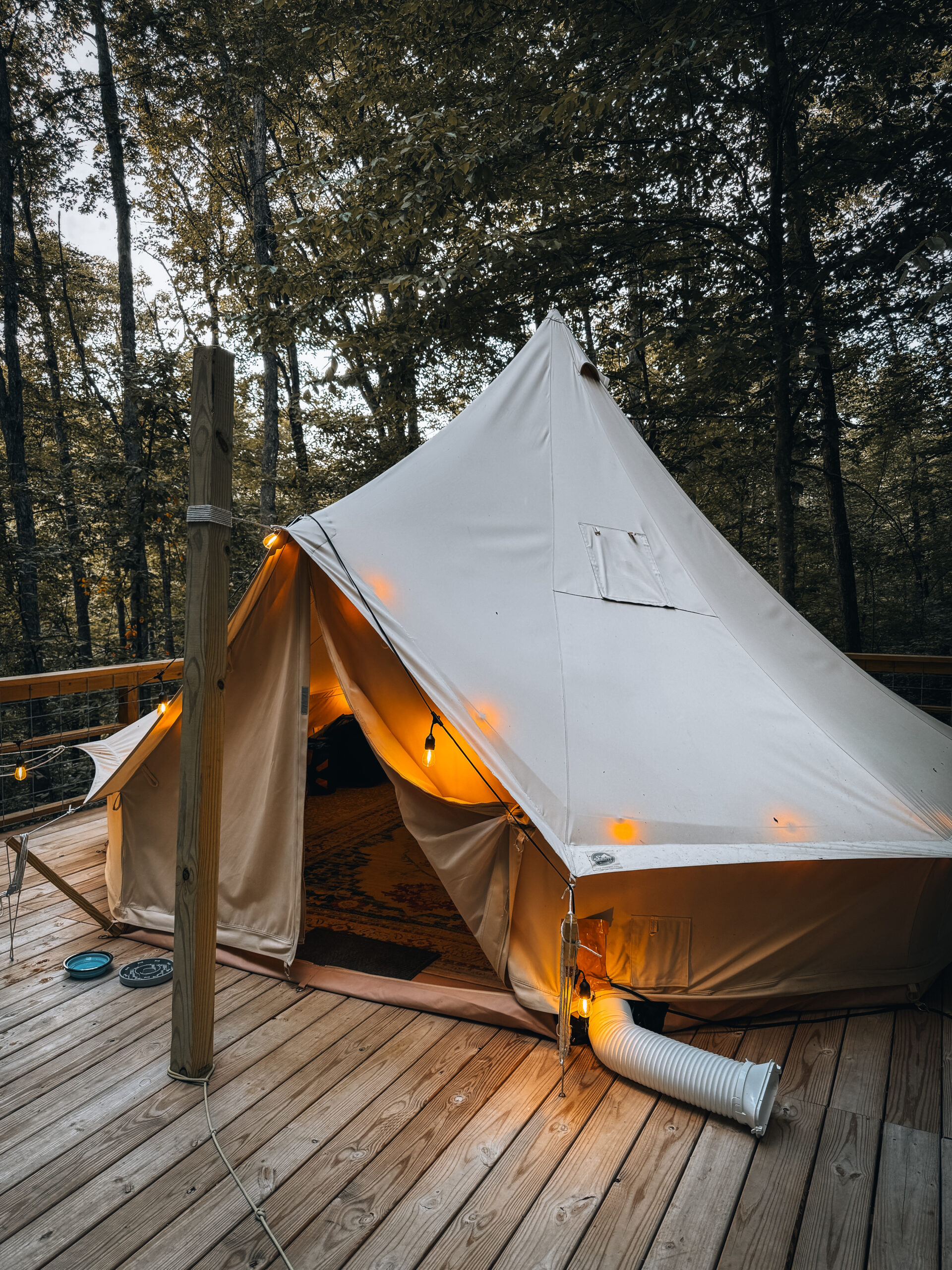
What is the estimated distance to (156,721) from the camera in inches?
108

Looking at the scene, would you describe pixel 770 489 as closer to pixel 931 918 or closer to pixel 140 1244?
pixel 931 918

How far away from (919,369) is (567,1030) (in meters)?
6.30

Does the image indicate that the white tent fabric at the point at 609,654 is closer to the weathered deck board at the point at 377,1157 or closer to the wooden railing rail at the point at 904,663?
the weathered deck board at the point at 377,1157

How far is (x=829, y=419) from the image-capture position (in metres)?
5.52

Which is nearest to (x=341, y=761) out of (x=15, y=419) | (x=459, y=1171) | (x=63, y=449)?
(x=459, y=1171)

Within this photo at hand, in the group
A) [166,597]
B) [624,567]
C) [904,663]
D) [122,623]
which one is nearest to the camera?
[624,567]

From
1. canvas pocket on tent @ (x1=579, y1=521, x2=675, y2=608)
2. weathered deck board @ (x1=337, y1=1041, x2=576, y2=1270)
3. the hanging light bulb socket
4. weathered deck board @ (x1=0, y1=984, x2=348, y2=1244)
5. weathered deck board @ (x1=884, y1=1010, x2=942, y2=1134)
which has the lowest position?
weathered deck board @ (x1=884, y1=1010, x2=942, y2=1134)

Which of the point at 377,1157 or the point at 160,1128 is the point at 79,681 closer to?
the point at 160,1128

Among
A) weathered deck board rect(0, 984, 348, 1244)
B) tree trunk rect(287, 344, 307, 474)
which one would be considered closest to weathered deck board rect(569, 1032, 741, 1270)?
weathered deck board rect(0, 984, 348, 1244)

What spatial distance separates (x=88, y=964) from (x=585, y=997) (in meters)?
1.78

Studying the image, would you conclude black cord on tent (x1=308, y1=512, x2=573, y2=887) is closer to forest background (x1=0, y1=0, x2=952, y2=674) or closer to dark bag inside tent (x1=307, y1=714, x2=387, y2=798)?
forest background (x1=0, y1=0, x2=952, y2=674)

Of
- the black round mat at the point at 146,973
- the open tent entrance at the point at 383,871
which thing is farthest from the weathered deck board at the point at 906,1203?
the black round mat at the point at 146,973

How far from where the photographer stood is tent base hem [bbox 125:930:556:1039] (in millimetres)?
2221

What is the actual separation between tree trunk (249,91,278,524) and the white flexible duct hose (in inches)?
287
